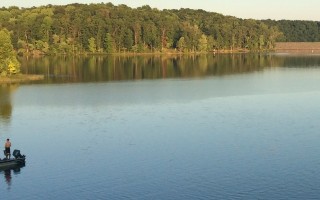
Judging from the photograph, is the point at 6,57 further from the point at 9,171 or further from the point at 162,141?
the point at 9,171

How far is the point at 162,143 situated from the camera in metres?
53.6

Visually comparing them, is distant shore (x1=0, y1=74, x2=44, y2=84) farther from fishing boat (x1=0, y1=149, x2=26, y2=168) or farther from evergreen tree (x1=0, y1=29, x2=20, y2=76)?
fishing boat (x1=0, y1=149, x2=26, y2=168)

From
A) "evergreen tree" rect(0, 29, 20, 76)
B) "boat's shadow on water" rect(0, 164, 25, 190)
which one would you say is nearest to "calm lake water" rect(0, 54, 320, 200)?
"boat's shadow on water" rect(0, 164, 25, 190)

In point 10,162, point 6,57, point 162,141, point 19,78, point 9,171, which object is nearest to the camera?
point 9,171

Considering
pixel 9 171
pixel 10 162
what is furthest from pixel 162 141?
pixel 9 171

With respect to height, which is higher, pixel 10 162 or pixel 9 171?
pixel 10 162

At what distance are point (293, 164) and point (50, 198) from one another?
2111cm

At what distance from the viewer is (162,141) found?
5453 centimetres

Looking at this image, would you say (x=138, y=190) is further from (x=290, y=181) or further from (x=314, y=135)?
(x=314, y=135)

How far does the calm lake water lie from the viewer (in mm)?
39906

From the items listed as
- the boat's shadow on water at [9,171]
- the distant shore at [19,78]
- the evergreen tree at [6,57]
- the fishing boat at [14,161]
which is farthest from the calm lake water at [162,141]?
the evergreen tree at [6,57]

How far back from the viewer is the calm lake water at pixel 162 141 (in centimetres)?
3991

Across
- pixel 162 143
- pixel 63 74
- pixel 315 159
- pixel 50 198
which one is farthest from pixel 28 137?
pixel 63 74

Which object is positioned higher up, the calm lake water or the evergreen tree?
the evergreen tree
